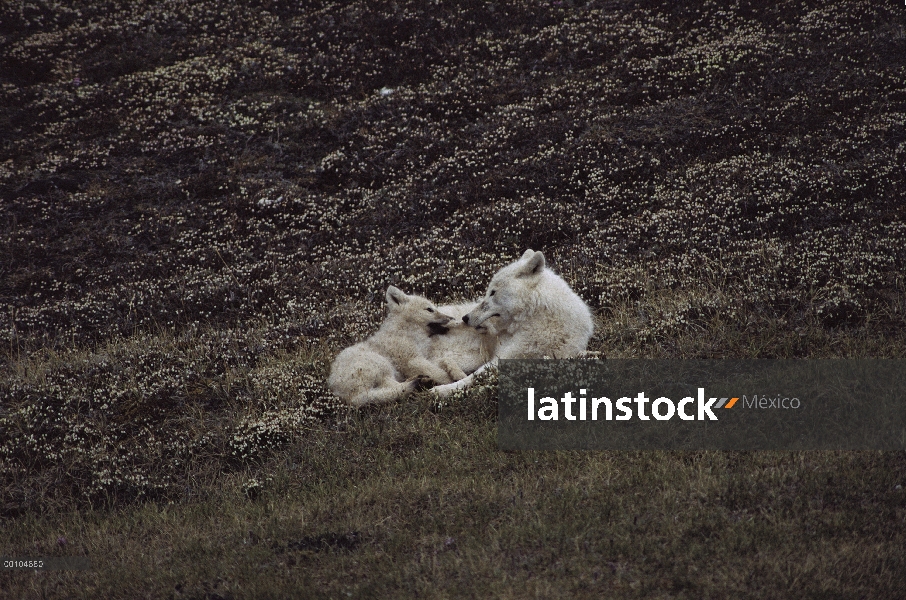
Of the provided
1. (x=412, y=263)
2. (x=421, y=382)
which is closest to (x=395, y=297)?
(x=421, y=382)

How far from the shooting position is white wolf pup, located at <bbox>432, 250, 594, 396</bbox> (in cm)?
898

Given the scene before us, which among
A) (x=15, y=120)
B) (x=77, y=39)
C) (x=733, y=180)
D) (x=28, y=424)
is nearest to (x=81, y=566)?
(x=28, y=424)

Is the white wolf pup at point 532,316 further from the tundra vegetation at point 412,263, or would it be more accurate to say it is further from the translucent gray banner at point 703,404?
the tundra vegetation at point 412,263

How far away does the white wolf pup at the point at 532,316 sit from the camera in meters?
8.98

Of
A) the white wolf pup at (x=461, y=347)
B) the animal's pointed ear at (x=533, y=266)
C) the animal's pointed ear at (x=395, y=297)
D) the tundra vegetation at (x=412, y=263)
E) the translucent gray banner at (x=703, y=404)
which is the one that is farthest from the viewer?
the animal's pointed ear at (x=395, y=297)

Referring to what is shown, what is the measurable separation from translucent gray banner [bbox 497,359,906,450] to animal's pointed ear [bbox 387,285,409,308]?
1.82 m

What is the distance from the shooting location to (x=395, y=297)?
32.1ft

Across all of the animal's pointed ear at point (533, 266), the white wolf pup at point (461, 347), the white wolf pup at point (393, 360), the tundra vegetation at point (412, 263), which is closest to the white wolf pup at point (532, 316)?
the animal's pointed ear at point (533, 266)

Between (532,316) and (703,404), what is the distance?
243 cm

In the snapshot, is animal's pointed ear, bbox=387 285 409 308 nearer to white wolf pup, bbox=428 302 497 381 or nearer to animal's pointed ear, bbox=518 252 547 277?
white wolf pup, bbox=428 302 497 381

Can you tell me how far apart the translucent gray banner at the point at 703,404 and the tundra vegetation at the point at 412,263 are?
30 centimetres

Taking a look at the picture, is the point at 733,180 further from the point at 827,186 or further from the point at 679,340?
the point at 679,340

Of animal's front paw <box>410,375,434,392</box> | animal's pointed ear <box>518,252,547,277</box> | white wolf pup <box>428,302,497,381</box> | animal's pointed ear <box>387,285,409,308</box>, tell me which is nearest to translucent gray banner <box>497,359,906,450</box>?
white wolf pup <box>428,302,497,381</box>

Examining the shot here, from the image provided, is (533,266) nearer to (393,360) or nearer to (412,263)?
(393,360)
